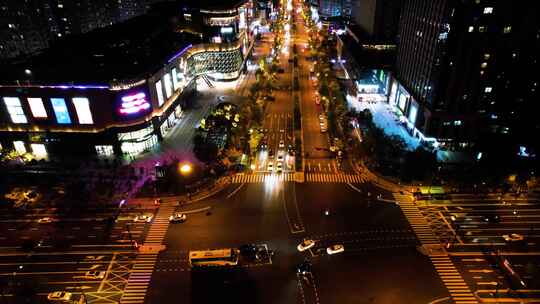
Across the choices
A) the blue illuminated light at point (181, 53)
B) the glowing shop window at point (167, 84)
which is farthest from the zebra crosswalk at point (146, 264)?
the blue illuminated light at point (181, 53)

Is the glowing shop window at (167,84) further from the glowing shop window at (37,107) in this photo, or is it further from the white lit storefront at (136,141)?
the glowing shop window at (37,107)

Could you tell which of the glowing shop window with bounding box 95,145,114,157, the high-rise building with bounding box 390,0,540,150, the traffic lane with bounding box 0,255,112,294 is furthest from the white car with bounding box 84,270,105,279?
the high-rise building with bounding box 390,0,540,150

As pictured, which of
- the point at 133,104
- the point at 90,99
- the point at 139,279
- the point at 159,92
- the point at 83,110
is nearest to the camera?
the point at 139,279

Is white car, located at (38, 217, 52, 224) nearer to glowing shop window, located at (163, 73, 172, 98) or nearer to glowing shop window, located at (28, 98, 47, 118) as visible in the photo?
glowing shop window, located at (28, 98, 47, 118)

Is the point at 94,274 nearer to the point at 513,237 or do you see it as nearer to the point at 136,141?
the point at 136,141

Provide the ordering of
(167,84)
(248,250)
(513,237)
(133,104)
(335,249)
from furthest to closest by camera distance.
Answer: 1. (167,84)
2. (133,104)
3. (513,237)
4. (335,249)
5. (248,250)

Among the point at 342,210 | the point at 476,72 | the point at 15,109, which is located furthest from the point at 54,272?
the point at 476,72
